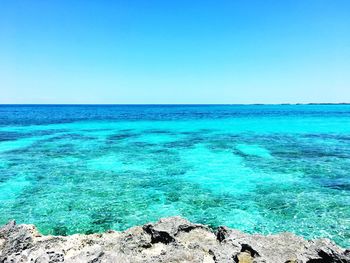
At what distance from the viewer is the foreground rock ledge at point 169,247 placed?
182 inches

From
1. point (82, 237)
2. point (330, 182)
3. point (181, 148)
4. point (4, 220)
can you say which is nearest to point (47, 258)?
point (82, 237)

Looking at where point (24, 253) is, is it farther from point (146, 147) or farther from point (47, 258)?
point (146, 147)

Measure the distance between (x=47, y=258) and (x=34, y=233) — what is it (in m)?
2.39

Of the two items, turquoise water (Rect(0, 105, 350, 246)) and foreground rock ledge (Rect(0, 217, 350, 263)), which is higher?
foreground rock ledge (Rect(0, 217, 350, 263))

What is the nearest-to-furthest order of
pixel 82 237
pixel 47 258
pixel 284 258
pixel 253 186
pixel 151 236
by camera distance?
1. pixel 47 258
2. pixel 284 258
3. pixel 151 236
4. pixel 82 237
5. pixel 253 186

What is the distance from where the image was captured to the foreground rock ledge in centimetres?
462

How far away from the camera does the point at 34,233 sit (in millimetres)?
6391

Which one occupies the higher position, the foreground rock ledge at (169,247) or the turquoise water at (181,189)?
the foreground rock ledge at (169,247)

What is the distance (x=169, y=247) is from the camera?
17.7 ft

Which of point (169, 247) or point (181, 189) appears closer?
point (169, 247)

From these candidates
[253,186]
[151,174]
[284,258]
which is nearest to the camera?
[284,258]

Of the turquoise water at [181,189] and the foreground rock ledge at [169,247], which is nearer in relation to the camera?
the foreground rock ledge at [169,247]

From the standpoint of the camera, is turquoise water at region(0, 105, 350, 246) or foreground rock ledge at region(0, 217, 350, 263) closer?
foreground rock ledge at region(0, 217, 350, 263)

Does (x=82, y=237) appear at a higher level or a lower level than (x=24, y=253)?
lower
